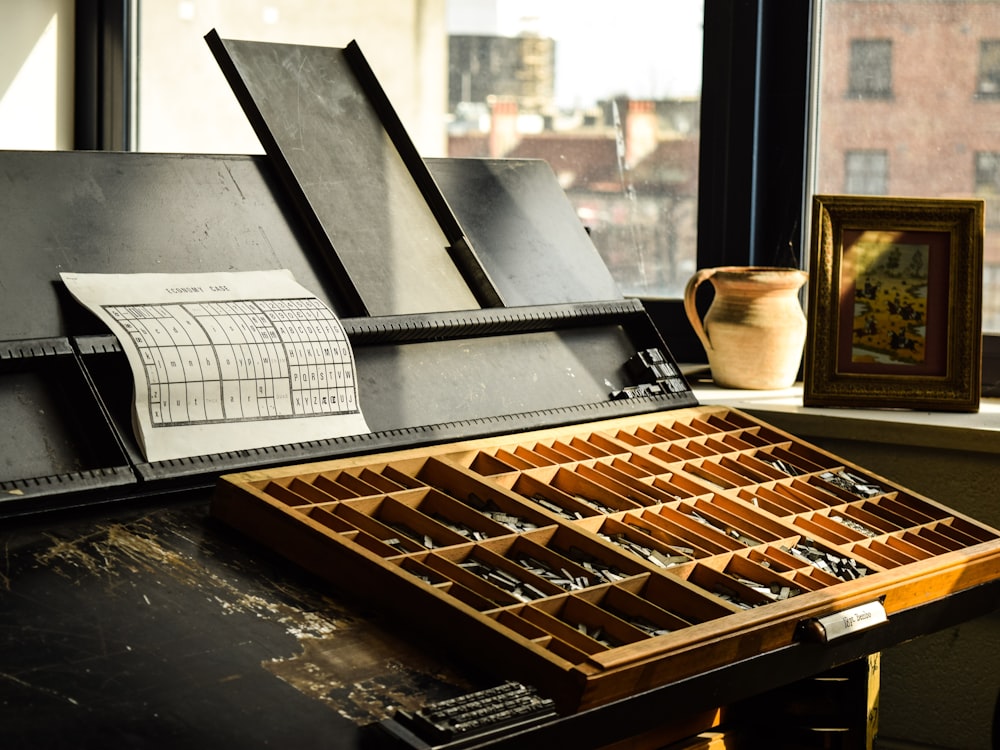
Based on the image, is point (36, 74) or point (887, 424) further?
point (36, 74)

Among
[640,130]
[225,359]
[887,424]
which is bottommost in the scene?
[887,424]

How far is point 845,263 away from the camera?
239 cm

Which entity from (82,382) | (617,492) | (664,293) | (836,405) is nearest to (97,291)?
(82,382)

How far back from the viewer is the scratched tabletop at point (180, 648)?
3.31 ft

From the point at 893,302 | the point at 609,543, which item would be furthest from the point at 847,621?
the point at 893,302

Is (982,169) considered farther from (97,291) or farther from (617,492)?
(97,291)

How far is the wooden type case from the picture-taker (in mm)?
1211

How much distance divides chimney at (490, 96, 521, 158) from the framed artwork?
0.95 m

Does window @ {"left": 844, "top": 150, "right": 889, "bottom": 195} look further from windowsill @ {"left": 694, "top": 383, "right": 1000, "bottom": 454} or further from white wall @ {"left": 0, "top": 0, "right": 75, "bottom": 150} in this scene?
white wall @ {"left": 0, "top": 0, "right": 75, "bottom": 150}

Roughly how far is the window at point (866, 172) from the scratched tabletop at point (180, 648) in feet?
5.95

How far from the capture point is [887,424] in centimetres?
226

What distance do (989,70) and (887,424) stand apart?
0.86 meters

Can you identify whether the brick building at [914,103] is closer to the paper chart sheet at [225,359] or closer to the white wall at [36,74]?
the paper chart sheet at [225,359]

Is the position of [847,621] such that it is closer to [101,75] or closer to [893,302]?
[893,302]
